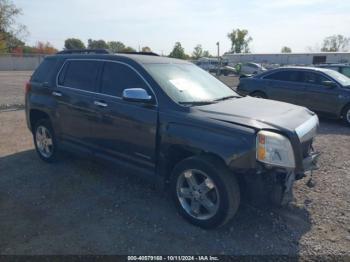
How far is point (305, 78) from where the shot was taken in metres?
9.28

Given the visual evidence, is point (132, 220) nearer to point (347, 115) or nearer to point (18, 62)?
point (347, 115)

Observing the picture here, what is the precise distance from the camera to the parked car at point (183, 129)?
10.0 feet

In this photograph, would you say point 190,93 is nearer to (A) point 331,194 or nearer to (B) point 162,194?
(B) point 162,194

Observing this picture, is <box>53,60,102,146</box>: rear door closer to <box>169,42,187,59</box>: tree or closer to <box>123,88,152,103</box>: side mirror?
<box>123,88,152,103</box>: side mirror

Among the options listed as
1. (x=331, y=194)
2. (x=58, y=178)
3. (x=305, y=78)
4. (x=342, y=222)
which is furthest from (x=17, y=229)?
(x=305, y=78)

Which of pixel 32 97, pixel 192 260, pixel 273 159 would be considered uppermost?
pixel 32 97

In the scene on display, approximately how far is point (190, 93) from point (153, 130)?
2.22 feet

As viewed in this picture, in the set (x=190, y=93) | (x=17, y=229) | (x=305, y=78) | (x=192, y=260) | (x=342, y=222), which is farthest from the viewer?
(x=305, y=78)

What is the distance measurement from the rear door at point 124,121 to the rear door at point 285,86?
270 inches

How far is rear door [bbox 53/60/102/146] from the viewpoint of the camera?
436 centimetres

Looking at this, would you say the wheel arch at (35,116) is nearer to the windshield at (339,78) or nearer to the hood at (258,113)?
the hood at (258,113)

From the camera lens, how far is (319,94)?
888 centimetres

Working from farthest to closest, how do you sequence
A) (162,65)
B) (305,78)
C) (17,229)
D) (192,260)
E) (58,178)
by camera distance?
(305,78) → (58,178) → (162,65) → (17,229) → (192,260)

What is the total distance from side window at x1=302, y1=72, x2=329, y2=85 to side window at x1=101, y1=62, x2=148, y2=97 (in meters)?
6.96
